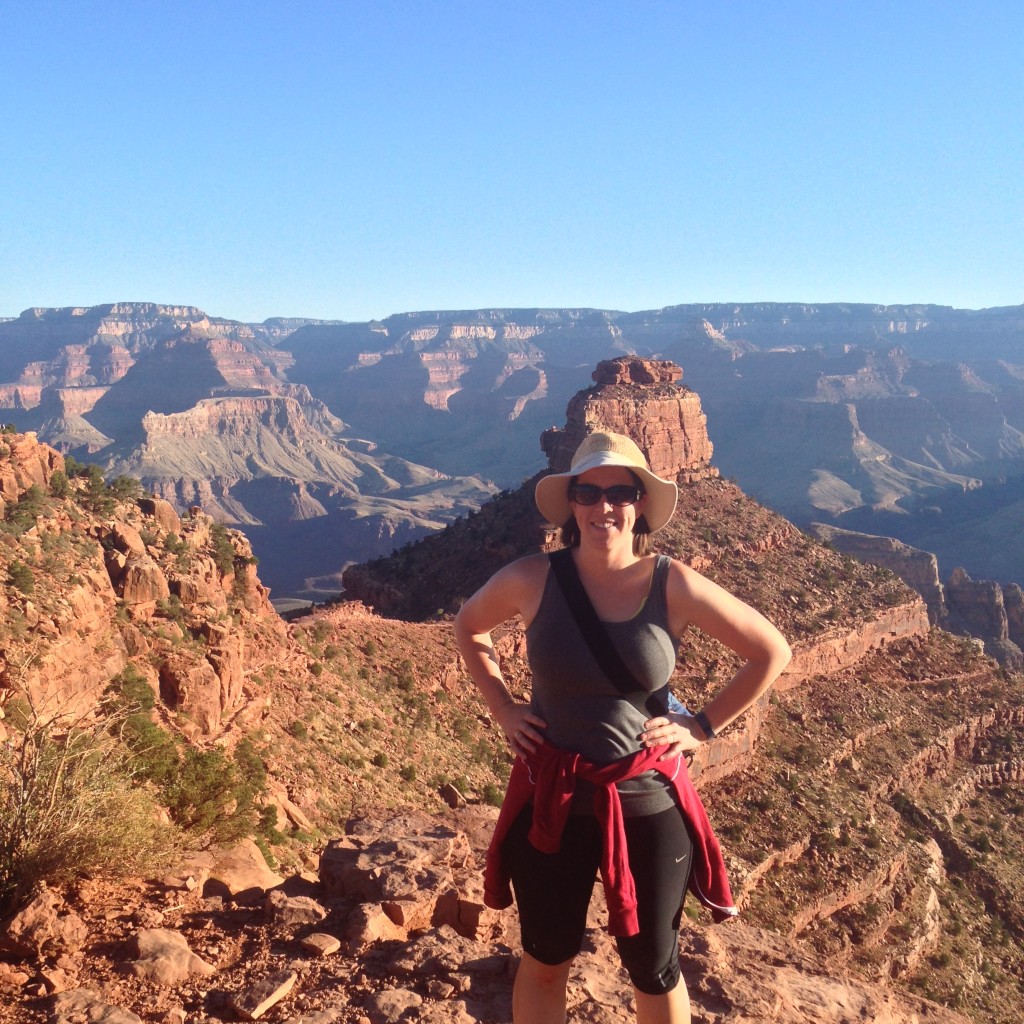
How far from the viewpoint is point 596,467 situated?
4.50 metres

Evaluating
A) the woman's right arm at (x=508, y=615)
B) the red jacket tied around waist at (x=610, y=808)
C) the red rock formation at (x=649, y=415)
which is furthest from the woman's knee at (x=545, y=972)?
the red rock formation at (x=649, y=415)

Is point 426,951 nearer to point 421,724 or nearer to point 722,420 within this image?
point 421,724

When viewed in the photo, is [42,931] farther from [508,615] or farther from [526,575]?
[526,575]

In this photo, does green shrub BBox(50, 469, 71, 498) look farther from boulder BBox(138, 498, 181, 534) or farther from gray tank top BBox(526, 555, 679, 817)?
gray tank top BBox(526, 555, 679, 817)

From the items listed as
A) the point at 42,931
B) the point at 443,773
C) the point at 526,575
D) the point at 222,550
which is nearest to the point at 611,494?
the point at 526,575

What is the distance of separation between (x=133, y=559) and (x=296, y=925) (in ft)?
29.0

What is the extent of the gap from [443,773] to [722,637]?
13.3 meters

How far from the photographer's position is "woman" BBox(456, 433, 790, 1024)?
4.20m

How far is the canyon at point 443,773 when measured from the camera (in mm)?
5668

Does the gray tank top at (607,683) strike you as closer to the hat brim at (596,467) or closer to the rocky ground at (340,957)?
the hat brim at (596,467)

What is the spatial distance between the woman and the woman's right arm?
0.03ft

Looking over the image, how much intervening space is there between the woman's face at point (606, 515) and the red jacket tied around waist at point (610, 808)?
111 centimetres

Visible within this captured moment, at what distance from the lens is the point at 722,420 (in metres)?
164

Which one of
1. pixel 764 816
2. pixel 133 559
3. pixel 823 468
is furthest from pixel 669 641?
pixel 823 468
